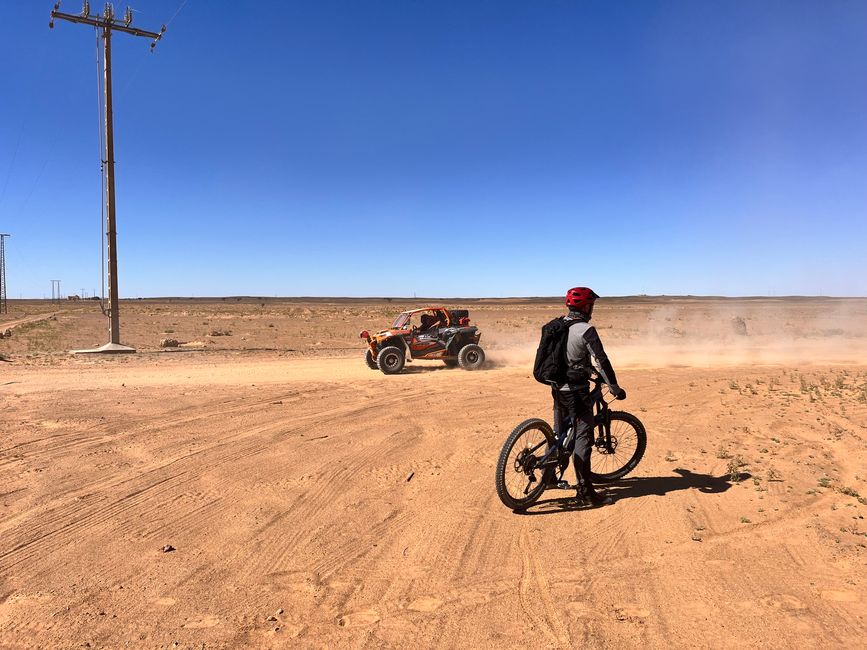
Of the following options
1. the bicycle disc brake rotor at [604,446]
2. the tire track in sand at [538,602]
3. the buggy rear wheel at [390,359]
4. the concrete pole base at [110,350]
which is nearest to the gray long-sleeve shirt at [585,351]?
the bicycle disc brake rotor at [604,446]

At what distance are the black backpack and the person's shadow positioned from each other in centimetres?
128

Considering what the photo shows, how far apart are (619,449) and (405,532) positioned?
9.19ft

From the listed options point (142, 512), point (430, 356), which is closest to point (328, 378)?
point (430, 356)

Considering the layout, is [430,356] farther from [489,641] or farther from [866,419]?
[489,641]

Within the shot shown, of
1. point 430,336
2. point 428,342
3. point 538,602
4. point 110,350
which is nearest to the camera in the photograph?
point 538,602

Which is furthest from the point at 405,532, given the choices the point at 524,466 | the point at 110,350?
the point at 110,350

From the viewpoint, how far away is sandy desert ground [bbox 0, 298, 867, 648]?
3.35m

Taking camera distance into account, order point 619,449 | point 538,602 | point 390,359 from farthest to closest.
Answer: point 390,359
point 619,449
point 538,602

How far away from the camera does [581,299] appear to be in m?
5.11

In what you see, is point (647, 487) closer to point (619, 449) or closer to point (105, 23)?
point (619, 449)

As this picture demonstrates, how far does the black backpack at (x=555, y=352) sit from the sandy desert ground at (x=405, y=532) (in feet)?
4.44

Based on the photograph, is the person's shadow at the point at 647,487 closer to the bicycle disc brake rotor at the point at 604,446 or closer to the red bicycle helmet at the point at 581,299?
the bicycle disc brake rotor at the point at 604,446

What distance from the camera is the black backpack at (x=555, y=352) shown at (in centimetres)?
502

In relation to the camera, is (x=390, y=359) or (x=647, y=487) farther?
(x=390, y=359)
